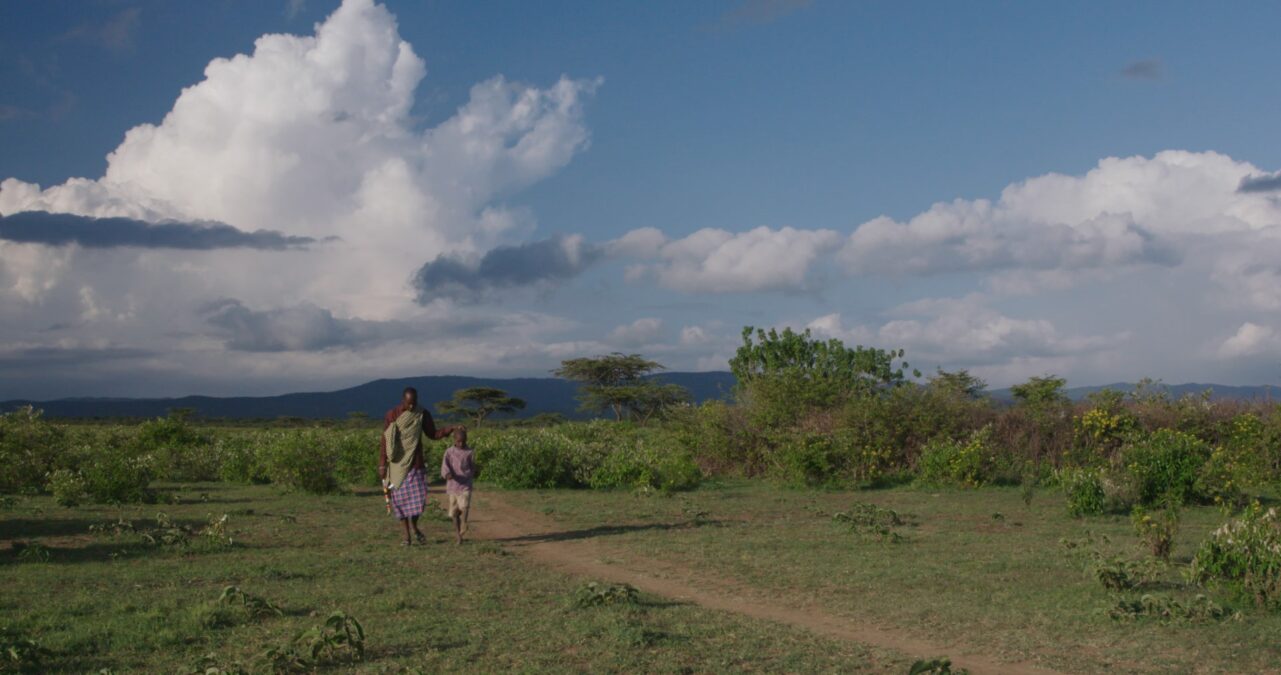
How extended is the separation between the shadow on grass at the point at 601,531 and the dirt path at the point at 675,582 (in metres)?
0.01

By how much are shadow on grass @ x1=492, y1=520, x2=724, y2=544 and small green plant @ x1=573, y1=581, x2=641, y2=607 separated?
4.75 metres

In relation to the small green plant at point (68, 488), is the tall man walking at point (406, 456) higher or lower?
higher

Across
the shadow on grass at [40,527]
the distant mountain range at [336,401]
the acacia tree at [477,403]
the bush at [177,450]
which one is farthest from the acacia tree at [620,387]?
the distant mountain range at [336,401]

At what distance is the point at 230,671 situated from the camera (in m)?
5.98

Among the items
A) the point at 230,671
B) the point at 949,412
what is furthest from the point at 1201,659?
the point at 949,412

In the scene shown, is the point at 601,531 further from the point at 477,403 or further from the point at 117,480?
the point at 477,403

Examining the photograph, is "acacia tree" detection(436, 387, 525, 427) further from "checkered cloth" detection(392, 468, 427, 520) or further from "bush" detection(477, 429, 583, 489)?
"checkered cloth" detection(392, 468, 427, 520)

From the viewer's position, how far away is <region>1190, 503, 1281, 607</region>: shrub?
26.6 ft

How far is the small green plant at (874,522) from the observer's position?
12750 millimetres

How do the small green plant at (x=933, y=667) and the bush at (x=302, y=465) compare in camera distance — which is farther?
the bush at (x=302, y=465)

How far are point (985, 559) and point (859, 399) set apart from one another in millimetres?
12164

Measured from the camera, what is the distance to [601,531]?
14.1 meters

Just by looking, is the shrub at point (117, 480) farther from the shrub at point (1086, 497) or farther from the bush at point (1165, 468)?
the bush at point (1165, 468)

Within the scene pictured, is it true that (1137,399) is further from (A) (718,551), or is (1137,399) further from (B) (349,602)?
(B) (349,602)
